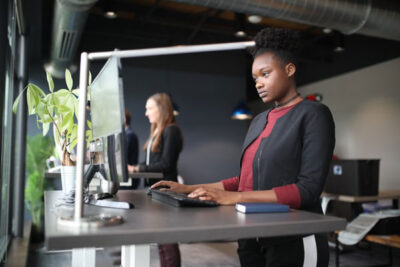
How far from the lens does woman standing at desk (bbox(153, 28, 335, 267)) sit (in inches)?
47.8

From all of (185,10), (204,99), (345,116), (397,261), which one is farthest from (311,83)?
(397,261)

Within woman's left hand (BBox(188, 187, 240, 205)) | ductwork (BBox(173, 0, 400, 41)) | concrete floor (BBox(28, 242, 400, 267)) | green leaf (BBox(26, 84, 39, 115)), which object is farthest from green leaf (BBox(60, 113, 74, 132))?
ductwork (BBox(173, 0, 400, 41))

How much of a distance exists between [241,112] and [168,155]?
192 inches

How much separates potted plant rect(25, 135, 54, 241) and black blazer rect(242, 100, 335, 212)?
4.44m

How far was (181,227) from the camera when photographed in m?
0.84

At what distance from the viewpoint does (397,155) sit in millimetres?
6848

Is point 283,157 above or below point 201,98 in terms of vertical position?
below

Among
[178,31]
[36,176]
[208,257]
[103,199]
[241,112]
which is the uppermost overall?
[178,31]

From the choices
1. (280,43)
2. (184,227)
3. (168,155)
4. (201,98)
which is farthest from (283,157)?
(201,98)

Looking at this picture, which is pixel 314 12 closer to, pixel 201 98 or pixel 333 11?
pixel 333 11

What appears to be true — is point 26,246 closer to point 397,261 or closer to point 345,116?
point 397,261

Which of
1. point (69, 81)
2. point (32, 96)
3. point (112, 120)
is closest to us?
point (112, 120)

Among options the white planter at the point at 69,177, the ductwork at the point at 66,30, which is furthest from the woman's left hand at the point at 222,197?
the ductwork at the point at 66,30

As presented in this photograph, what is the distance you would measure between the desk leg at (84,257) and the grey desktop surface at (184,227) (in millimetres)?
869
